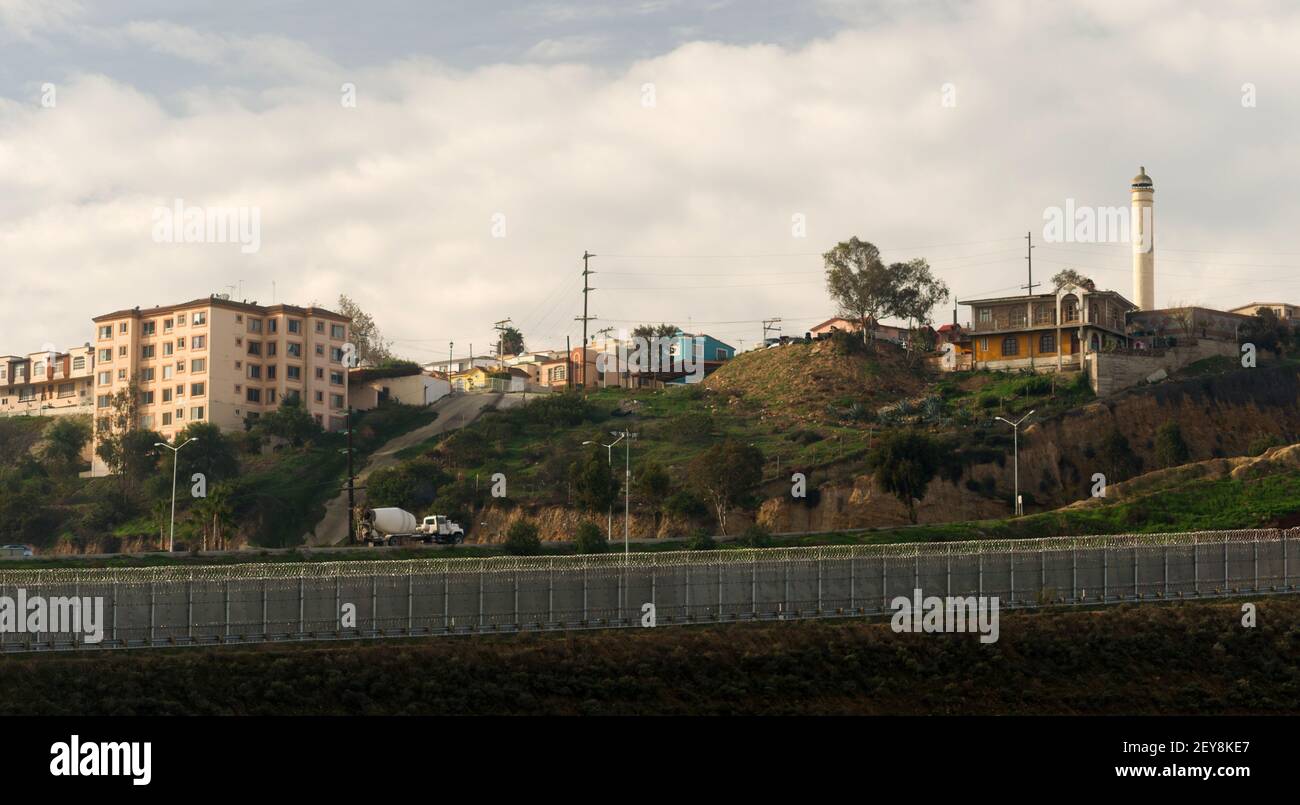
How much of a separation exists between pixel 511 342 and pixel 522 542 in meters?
108

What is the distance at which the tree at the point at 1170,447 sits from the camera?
102 meters

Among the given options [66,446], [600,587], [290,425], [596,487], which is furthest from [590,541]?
[66,446]

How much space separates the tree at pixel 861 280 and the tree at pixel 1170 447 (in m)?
36.4

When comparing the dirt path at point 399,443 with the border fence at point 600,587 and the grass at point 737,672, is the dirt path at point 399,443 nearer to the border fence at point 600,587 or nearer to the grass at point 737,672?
the border fence at point 600,587

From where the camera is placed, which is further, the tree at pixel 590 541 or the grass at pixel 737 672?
the tree at pixel 590 541

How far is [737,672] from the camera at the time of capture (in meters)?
51.5

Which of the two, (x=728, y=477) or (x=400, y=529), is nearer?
(x=400, y=529)

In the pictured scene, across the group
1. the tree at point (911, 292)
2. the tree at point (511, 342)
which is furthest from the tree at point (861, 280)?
the tree at point (511, 342)

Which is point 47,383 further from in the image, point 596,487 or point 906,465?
point 906,465

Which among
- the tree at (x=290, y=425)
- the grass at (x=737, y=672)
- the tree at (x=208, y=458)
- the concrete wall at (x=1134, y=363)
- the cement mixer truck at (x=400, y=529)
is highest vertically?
the concrete wall at (x=1134, y=363)
